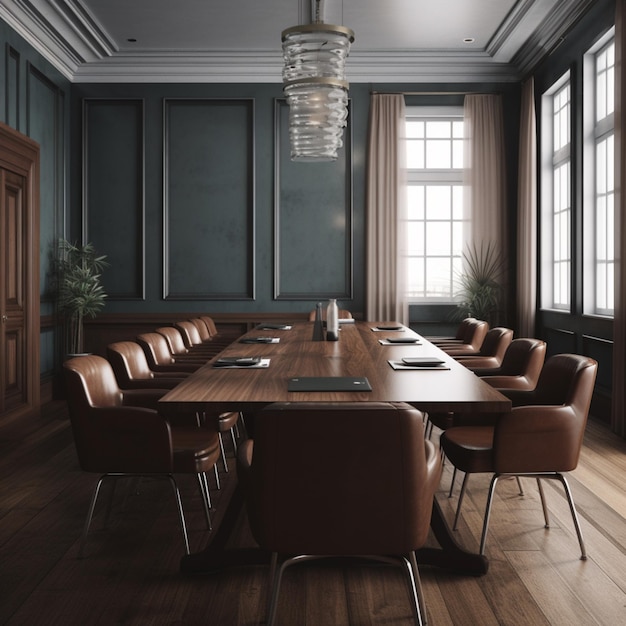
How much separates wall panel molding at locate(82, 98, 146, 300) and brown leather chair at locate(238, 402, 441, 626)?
20.0 feet

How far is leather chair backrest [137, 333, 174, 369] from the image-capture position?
4.34 m

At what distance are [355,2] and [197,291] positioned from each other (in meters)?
3.34

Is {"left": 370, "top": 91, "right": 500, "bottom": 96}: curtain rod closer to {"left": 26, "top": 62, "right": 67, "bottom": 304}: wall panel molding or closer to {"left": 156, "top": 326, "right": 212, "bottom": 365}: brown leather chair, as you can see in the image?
{"left": 26, "top": 62, "right": 67, "bottom": 304}: wall panel molding

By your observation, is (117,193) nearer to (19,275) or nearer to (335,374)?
(19,275)

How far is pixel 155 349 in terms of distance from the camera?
4.46m

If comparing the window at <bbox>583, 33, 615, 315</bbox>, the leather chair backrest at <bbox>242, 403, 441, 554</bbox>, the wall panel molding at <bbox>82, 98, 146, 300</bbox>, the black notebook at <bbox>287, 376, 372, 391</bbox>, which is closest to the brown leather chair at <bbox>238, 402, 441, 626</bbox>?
the leather chair backrest at <bbox>242, 403, 441, 554</bbox>

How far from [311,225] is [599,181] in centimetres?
298

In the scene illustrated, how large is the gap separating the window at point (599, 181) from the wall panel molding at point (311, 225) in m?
2.54

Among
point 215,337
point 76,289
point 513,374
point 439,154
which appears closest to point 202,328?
point 215,337

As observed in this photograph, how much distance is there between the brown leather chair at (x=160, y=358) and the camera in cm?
426

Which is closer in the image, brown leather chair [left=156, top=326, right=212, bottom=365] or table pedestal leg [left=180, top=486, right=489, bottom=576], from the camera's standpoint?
table pedestal leg [left=180, top=486, right=489, bottom=576]

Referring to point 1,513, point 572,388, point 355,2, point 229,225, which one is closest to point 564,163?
point 355,2

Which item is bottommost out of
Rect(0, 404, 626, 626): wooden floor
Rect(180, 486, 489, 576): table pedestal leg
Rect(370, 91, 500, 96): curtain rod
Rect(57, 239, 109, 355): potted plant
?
Rect(0, 404, 626, 626): wooden floor

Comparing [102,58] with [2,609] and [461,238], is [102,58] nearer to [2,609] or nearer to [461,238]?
[461,238]
